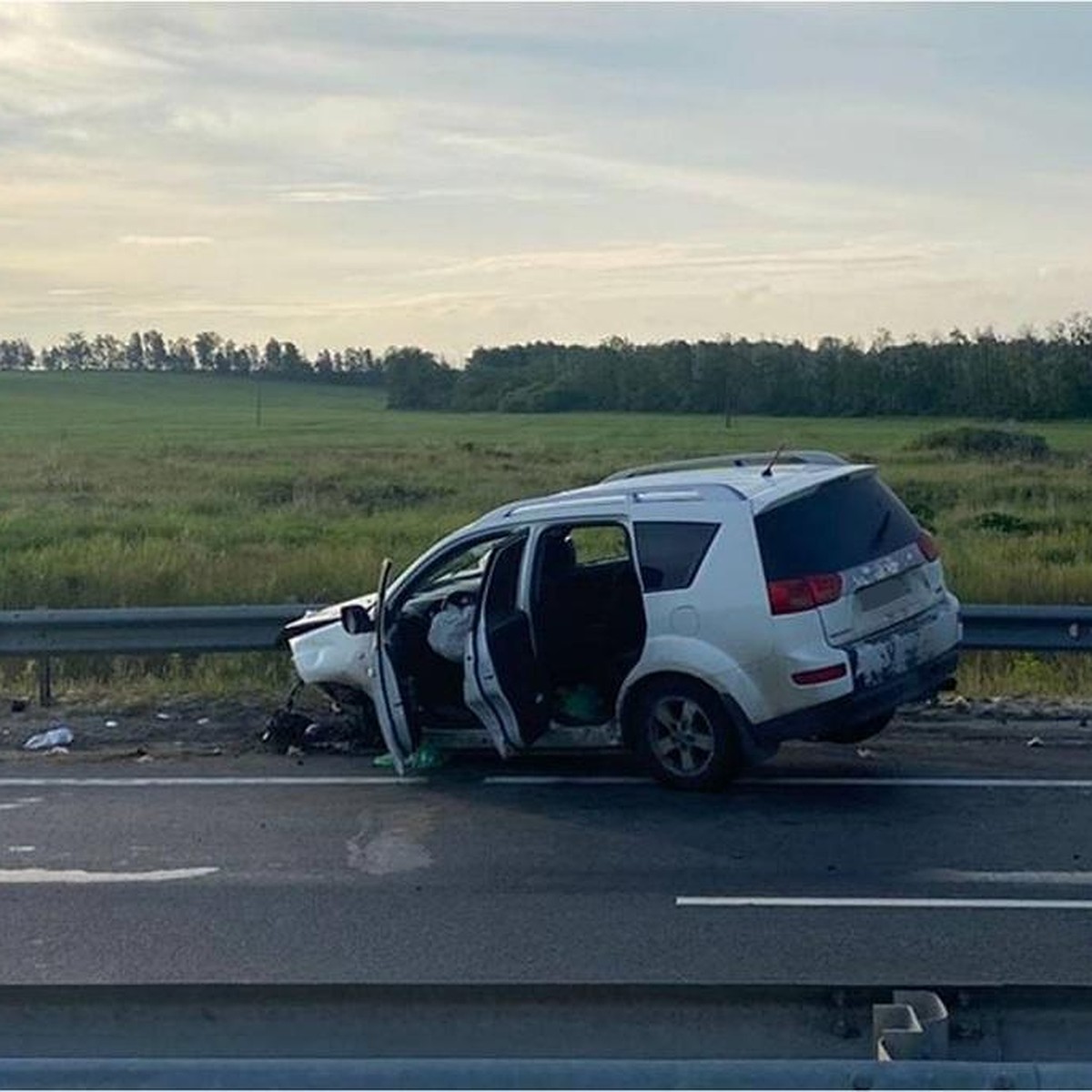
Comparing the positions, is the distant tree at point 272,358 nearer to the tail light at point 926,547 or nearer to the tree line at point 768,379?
the tree line at point 768,379

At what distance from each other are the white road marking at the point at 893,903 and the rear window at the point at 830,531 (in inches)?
79.6

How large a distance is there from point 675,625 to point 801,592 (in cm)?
68

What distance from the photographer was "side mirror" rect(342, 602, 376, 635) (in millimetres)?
9727

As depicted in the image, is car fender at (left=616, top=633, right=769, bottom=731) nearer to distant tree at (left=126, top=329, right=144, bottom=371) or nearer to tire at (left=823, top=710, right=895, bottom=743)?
tire at (left=823, top=710, right=895, bottom=743)

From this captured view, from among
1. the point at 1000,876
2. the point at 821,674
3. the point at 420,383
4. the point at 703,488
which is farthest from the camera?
the point at 420,383

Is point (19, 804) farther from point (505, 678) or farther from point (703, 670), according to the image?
point (703, 670)

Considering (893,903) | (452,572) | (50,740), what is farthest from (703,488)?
(50,740)

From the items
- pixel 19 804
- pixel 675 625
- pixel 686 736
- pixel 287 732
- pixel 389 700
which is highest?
pixel 675 625

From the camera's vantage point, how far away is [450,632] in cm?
978

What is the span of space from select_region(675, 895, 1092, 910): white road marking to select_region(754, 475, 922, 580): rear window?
2.02 m

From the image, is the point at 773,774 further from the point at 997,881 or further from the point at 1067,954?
the point at 1067,954

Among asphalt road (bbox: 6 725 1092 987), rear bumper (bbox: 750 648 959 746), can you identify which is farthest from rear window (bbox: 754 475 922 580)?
asphalt road (bbox: 6 725 1092 987)

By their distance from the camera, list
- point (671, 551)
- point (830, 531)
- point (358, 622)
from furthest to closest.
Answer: point (358, 622) → point (671, 551) → point (830, 531)

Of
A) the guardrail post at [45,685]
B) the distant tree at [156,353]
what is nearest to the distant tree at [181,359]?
the distant tree at [156,353]
